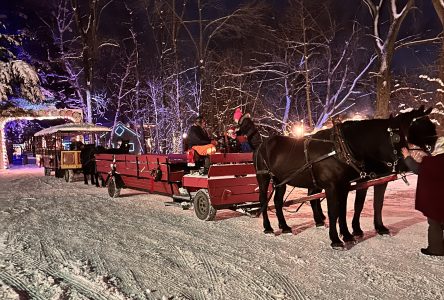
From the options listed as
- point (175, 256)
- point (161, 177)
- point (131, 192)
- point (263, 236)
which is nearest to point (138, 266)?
point (175, 256)

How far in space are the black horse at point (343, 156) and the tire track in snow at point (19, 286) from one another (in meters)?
3.80

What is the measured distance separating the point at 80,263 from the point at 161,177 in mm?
4677

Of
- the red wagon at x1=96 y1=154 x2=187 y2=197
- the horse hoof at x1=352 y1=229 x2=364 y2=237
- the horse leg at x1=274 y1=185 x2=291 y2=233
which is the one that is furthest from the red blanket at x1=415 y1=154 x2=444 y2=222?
the red wagon at x1=96 y1=154 x2=187 y2=197

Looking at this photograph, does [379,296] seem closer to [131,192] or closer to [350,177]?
[350,177]

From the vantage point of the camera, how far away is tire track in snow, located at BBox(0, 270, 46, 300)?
13.3ft

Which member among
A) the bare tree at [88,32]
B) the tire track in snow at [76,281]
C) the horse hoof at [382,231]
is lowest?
the horse hoof at [382,231]

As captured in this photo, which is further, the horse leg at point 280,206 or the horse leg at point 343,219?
the horse leg at point 280,206

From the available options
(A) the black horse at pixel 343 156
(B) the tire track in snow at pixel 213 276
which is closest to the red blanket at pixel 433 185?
(A) the black horse at pixel 343 156

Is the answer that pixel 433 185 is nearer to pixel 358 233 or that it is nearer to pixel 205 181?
pixel 358 233

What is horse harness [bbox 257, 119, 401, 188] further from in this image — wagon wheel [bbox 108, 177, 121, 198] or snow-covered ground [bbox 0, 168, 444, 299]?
wagon wheel [bbox 108, 177, 121, 198]

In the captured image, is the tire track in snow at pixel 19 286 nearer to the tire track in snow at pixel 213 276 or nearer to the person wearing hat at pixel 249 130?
the tire track in snow at pixel 213 276

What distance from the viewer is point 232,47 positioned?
31.3 m

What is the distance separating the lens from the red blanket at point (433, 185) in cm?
511

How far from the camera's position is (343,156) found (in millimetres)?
5707
